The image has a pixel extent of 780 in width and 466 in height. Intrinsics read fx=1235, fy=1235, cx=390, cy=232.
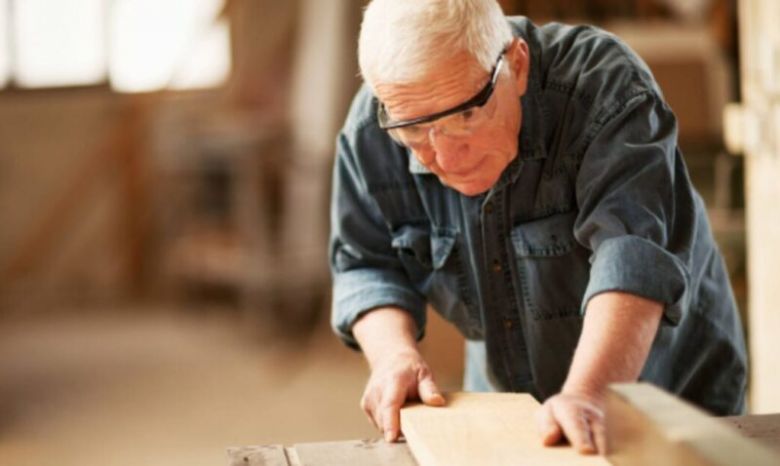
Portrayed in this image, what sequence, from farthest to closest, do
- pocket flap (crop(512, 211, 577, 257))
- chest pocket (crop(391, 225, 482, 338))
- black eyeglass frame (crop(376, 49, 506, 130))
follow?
chest pocket (crop(391, 225, 482, 338)), pocket flap (crop(512, 211, 577, 257)), black eyeglass frame (crop(376, 49, 506, 130))

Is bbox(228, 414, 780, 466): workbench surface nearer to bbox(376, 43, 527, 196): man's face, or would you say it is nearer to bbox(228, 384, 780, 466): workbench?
bbox(228, 384, 780, 466): workbench

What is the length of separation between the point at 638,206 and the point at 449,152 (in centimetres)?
29

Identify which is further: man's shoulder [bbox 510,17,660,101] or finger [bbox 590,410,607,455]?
man's shoulder [bbox 510,17,660,101]

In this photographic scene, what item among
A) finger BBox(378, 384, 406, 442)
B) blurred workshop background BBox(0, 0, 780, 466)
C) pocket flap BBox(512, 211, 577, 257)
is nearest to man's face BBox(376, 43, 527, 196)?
pocket flap BBox(512, 211, 577, 257)

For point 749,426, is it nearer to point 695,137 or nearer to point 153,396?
point 153,396

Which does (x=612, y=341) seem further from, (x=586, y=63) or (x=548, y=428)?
(x=586, y=63)

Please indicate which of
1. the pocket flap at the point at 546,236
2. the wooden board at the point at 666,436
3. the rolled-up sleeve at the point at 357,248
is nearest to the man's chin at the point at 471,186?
the pocket flap at the point at 546,236

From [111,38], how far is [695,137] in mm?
4050

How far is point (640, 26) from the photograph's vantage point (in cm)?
729

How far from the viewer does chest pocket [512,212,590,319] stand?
199 cm

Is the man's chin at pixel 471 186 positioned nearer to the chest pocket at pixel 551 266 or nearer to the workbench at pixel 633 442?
the chest pocket at pixel 551 266

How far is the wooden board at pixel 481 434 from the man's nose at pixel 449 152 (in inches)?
13.4

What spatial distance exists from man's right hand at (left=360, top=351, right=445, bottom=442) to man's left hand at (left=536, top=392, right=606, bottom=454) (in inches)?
9.1

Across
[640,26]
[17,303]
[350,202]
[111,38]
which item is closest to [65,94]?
[111,38]
